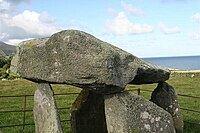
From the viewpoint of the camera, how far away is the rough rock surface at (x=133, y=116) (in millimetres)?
7914

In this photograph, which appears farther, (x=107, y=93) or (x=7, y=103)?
(x=7, y=103)

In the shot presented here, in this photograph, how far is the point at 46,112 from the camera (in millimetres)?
8539

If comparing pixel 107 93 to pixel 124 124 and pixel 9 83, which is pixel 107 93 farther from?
pixel 9 83

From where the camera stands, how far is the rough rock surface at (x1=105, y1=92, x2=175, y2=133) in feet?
26.0

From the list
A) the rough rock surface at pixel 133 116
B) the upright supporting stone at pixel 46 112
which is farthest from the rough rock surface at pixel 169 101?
the upright supporting stone at pixel 46 112

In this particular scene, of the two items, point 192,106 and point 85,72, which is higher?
point 85,72

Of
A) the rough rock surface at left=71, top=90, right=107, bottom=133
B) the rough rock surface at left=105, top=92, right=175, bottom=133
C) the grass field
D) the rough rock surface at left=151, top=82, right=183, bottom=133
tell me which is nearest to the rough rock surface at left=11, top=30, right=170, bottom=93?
the rough rock surface at left=105, top=92, right=175, bottom=133

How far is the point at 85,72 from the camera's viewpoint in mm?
7664

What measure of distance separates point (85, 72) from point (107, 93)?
831 millimetres

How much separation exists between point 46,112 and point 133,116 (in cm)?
211

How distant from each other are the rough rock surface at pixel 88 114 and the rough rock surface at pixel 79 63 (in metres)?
2.11

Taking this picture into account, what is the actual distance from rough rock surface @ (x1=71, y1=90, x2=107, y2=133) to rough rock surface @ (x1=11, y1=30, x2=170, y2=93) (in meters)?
2.11

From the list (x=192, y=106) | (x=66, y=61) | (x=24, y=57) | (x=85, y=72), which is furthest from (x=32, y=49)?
(x=192, y=106)

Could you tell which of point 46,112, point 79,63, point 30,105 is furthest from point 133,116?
point 30,105
